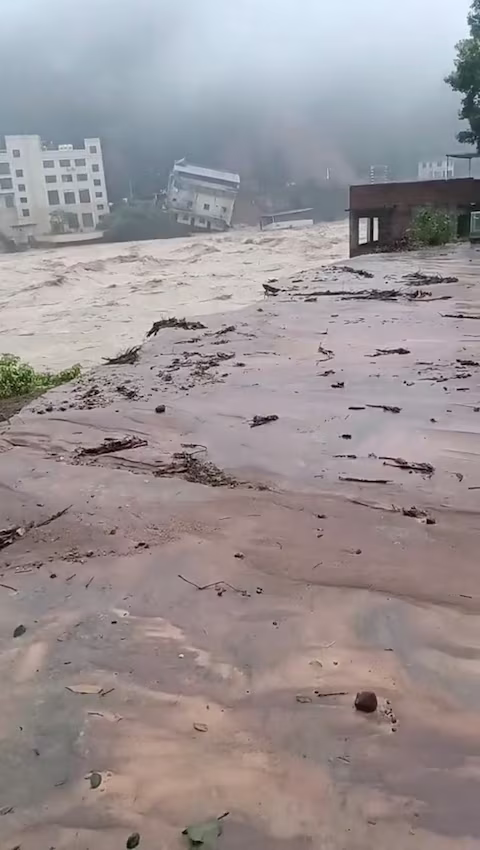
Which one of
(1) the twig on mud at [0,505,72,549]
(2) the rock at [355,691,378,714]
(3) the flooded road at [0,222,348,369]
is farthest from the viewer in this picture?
(3) the flooded road at [0,222,348,369]

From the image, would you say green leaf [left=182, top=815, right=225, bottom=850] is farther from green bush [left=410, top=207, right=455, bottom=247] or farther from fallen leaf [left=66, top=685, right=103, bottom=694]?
green bush [left=410, top=207, right=455, bottom=247]

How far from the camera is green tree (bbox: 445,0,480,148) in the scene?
1920 centimetres

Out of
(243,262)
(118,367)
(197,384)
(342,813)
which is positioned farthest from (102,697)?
(243,262)

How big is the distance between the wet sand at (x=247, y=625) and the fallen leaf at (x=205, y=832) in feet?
0.10

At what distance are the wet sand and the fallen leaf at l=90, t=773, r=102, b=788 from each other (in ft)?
0.09

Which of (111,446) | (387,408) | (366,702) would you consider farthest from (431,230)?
(366,702)

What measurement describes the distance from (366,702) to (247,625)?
1.85ft

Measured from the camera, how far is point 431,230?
16188 millimetres

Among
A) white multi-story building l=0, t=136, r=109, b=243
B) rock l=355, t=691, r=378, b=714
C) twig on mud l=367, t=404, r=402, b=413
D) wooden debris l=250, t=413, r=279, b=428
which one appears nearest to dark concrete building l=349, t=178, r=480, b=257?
twig on mud l=367, t=404, r=402, b=413

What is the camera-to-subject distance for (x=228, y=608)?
102 inches

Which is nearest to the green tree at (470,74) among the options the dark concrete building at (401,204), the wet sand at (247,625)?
the dark concrete building at (401,204)

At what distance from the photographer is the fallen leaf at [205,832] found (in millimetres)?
1641

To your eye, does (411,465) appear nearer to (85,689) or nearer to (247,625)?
(247,625)

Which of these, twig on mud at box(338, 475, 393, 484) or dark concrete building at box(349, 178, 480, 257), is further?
dark concrete building at box(349, 178, 480, 257)
